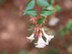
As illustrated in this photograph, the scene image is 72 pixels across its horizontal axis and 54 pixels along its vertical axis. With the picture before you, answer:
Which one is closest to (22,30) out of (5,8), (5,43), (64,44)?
(5,43)

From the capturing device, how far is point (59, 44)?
267cm

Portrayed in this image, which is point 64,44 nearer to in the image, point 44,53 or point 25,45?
point 44,53

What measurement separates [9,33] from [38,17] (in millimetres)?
2043

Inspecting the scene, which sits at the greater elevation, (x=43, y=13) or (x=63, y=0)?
(x=63, y=0)

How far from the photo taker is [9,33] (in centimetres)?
285

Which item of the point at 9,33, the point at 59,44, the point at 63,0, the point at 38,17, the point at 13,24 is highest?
the point at 63,0

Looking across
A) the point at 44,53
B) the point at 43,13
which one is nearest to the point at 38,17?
the point at 43,13

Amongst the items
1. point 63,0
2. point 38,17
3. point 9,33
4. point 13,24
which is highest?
point 63,0

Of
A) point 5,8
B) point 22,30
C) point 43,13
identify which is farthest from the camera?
point 5,8

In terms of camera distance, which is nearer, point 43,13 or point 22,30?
point 43,13

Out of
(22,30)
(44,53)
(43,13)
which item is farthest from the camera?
(22,30)

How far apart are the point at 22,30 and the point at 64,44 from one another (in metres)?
0.82

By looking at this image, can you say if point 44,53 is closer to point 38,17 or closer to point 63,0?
point 63,0

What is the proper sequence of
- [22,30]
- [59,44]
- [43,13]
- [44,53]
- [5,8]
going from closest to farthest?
1. [43,13]
2. [44,53]
3. [59,44]
4. [22,30]
5. [5,8]
